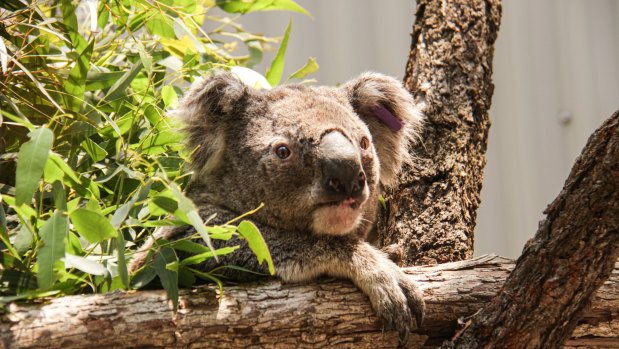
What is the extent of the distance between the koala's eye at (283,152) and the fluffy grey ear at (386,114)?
570mm

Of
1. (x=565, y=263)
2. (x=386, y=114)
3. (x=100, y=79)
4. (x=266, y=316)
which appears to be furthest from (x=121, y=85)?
(x=565, y=263)

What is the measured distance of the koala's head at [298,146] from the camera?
1979 mm

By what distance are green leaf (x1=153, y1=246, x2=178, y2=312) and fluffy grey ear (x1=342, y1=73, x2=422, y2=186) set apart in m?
1.12

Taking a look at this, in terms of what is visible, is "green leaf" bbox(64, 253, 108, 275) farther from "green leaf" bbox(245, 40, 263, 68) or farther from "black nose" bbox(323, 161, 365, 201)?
"green leaf" bbox(245, 40, 263, 68)

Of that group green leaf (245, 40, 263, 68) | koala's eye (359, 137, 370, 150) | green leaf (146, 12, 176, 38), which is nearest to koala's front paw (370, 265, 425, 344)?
koala's eye (359, 137, 370, 150)

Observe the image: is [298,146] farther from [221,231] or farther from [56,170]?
[56,170]

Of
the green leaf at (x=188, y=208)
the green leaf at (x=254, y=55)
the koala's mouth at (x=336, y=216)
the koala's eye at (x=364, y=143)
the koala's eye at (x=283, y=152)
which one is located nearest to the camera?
the green leaf at (x=188, y=208)

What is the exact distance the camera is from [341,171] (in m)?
1.88

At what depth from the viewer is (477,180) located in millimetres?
2760

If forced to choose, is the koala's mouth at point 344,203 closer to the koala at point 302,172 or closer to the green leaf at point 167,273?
the koala at point 302,172

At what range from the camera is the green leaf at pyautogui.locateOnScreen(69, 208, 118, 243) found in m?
1.58

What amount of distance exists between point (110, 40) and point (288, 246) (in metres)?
1.28

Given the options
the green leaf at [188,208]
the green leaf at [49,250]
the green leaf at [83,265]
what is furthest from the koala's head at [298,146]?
the green leaf at [49,250]

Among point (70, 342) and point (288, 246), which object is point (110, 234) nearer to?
point (70, 342)
